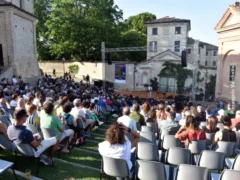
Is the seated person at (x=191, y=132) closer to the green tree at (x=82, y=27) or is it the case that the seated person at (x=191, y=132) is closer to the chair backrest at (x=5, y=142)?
the chair backrest at (x=5, y=142)

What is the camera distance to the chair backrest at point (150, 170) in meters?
3.52

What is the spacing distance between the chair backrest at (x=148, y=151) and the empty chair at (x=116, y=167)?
914 millimetres

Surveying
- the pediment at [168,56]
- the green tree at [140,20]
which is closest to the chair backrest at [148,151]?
the pediment at [168,56]

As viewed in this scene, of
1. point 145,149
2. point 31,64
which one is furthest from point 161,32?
point 145,149

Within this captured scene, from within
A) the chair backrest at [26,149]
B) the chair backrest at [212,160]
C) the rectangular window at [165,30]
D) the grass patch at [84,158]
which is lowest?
the grass patch at [84,158]

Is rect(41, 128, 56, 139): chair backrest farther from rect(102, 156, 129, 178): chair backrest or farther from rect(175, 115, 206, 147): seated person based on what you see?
rect(175, 115, 206, 147): seated person

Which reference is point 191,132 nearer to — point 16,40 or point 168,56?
point 16,40

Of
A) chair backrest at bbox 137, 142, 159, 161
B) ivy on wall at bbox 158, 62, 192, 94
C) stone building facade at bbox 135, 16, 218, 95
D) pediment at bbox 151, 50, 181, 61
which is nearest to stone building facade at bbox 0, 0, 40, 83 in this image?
stone building facade at bbox 135, 16, 218, 95

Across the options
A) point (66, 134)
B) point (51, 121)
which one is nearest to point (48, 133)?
point (51, 121)

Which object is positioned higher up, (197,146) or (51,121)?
(51,121)

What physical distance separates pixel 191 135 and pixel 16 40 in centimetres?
1957

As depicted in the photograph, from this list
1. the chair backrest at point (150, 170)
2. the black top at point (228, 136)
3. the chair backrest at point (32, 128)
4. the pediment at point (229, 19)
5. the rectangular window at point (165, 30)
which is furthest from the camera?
the rectangular window at point (165, 30)

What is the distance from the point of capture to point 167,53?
29.2m

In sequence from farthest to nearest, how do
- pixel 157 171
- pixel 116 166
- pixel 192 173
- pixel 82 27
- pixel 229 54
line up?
pixel 82 27
pixel 229 54
pixel 116 166
pixel 157 171
pixel 192 173
